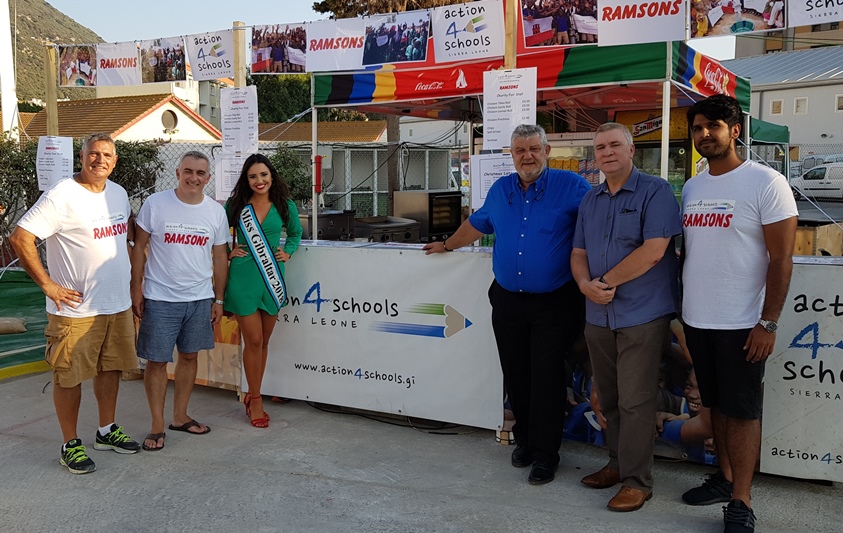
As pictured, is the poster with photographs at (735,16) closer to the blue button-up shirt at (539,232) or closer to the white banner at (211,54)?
the blue button-up shirt at (539,232)

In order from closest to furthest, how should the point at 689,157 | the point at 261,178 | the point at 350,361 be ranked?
the point at 261,178 → the point at 350,361 → the point at 689,157

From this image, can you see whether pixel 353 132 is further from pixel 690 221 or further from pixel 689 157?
pixel 690 221

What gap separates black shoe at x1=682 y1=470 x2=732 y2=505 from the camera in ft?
11.7

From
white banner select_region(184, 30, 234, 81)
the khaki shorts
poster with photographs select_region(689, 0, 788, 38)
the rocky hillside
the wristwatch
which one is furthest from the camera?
the rocky hillside

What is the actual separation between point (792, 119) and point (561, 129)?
25.9 meters

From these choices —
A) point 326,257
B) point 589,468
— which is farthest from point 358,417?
point 589,468

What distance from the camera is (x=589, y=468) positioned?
13.5 feet

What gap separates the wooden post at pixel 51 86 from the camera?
7171 mm

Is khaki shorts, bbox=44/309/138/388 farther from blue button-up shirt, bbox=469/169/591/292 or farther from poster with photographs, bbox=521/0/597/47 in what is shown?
poster with photographs, bbox=521/0/597/47

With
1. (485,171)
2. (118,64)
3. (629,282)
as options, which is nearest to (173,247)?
(485,171)

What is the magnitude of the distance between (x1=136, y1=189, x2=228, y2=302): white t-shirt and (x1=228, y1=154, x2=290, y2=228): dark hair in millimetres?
321

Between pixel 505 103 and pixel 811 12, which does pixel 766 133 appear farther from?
pixel 505 103

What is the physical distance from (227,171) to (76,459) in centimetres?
264

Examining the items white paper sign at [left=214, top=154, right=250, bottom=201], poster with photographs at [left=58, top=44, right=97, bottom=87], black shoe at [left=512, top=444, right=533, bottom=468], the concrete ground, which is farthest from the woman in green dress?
poster with photographs at [left=58, top=44, right=97, bottom=87]
